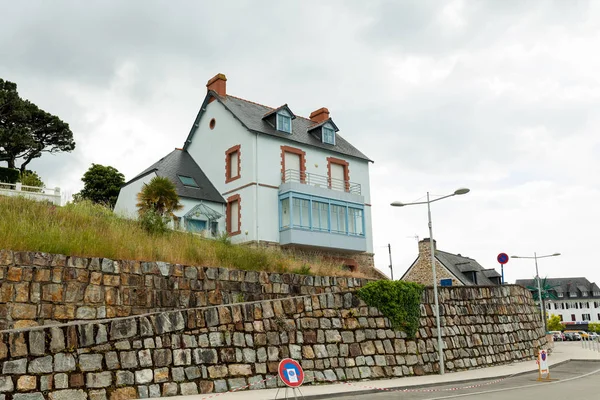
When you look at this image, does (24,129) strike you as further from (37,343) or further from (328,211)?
(37,343)

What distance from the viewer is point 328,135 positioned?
1213 inches

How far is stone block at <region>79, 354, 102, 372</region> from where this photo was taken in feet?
37.2

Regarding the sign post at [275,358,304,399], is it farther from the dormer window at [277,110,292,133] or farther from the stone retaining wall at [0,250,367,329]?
the dormer window at [277,110,292,133]

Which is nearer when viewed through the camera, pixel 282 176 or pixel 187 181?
pixel 282 176

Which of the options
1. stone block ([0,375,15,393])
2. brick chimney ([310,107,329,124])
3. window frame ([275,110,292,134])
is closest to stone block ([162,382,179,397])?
stone block ([0,375,15,393])

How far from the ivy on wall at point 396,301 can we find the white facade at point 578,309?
7351 centimetres

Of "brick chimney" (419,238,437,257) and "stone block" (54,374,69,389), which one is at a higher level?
"brick chimney" (419,238,437,257)

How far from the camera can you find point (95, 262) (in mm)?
13125

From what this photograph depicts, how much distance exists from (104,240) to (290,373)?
265 inches

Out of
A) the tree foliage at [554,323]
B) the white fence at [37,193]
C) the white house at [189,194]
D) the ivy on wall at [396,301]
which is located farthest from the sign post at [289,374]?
the tree foliage at [554,323]

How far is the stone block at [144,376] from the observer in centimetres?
1205

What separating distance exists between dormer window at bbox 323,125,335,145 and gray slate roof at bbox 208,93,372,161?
325mm

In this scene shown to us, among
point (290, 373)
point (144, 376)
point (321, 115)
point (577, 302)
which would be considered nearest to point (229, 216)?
point (321, 115)

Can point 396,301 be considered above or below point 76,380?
above
